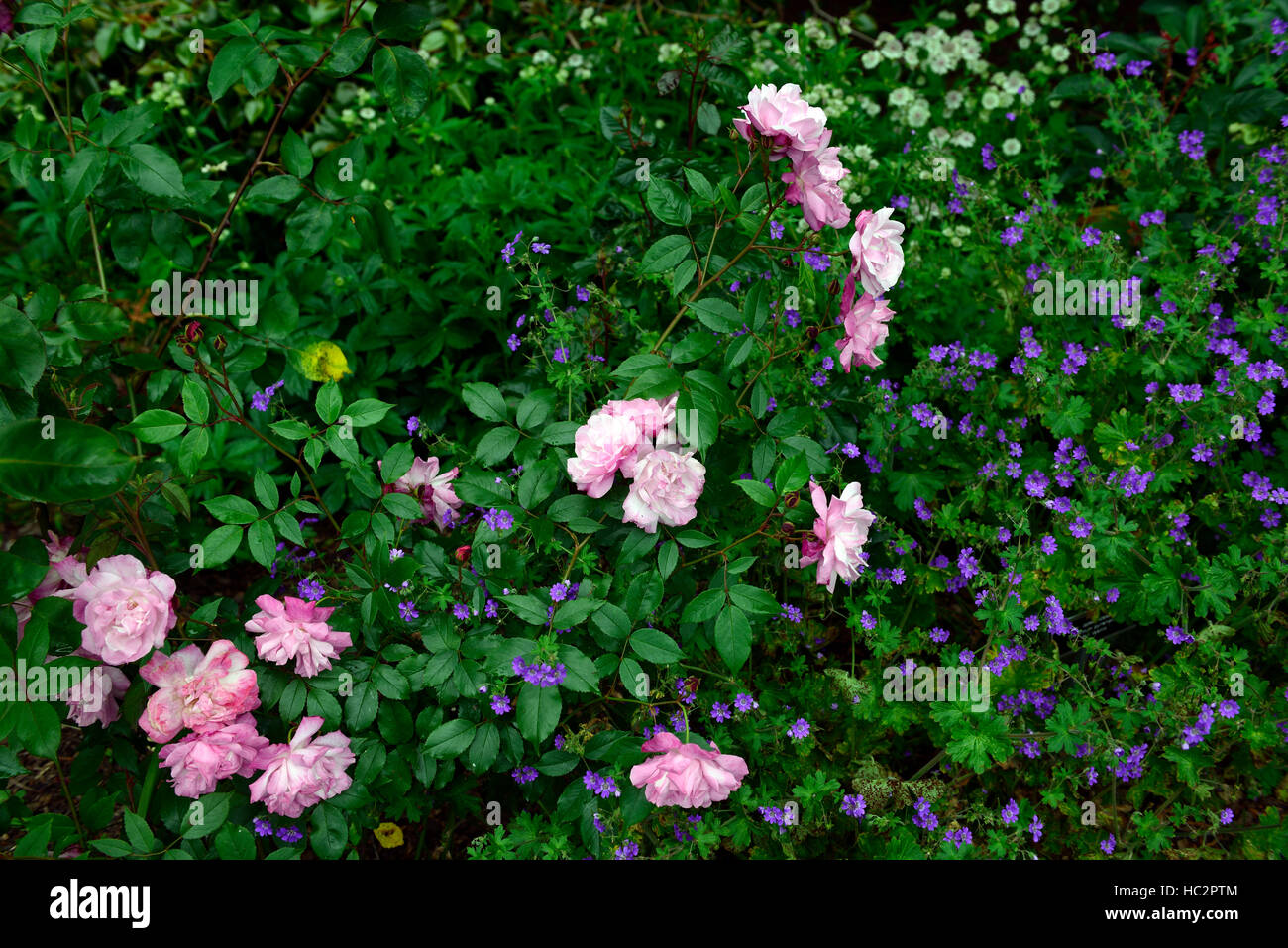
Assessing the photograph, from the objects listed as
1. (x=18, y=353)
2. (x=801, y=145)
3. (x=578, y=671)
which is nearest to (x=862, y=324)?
(x=801, y=145)

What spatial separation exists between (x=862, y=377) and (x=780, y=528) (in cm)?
93

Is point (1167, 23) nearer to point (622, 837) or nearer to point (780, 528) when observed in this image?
point (780, 528)

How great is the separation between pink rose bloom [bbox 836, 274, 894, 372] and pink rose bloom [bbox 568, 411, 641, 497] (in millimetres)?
428

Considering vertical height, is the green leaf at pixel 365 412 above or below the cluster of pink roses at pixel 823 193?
below

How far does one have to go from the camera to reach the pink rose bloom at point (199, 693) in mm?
1787

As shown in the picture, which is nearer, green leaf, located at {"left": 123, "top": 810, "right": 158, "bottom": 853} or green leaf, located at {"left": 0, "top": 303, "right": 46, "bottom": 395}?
green leaf, located at {"left": 0, "top": 303, "right": 46, "bottom": 395}

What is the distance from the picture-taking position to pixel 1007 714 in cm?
224

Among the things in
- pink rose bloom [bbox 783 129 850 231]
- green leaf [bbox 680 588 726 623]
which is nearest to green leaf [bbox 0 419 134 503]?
green leaf [bbox 680 588 726 623]

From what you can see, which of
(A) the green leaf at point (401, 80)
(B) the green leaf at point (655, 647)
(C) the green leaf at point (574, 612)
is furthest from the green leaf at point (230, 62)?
(B) the green leaf at point (655, 647)

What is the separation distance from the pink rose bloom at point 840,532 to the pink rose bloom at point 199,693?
1019mm

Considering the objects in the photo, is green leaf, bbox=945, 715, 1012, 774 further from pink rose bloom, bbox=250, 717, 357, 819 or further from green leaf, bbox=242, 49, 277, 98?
green leaf, bbox=242, 49, 277, 98

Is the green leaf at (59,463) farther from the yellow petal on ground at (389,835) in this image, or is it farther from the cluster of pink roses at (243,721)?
the yellow petal on ground at (389,835)

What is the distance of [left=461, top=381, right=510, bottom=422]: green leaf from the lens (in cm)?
198
